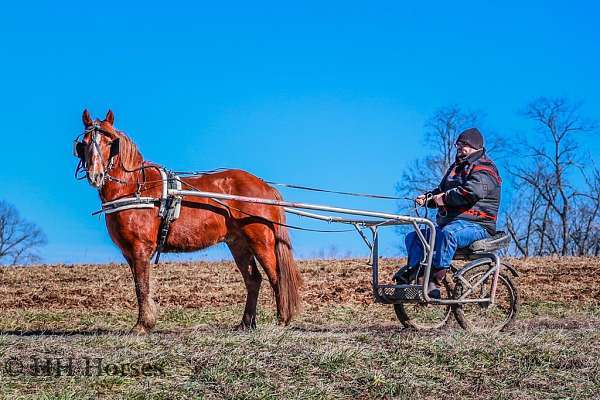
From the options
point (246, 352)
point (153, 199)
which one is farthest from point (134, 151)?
point (246, 352)

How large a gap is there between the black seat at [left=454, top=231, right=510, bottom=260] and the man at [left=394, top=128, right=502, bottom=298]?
6 cm

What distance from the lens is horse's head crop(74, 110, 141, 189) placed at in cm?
839

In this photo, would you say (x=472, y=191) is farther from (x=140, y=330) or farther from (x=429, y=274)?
(x=140, y=330)

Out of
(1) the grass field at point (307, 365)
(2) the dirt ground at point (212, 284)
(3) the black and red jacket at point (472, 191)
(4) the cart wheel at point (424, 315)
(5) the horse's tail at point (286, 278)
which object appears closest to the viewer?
(1) the grass field at point (307, 365)

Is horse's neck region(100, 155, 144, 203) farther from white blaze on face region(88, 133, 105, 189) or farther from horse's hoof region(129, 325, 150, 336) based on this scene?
horse's hoof region(129, 325, 150, 336)

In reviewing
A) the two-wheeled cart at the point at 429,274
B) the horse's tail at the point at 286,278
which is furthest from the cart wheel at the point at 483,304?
the horse's tail at the point at 286,278

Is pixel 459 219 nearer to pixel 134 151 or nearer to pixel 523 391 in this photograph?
pixel 523 391

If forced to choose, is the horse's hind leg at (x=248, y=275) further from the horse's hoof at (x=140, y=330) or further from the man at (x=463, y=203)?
the man at (x=463, y=203)

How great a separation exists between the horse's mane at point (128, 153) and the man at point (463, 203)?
3.31m

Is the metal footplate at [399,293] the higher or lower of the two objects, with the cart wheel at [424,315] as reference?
higher

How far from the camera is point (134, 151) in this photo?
882 centimetres

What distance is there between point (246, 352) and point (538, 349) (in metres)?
2.66

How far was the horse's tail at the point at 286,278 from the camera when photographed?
8.95 metres

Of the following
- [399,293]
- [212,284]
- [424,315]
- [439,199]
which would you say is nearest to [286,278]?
[399,293]
